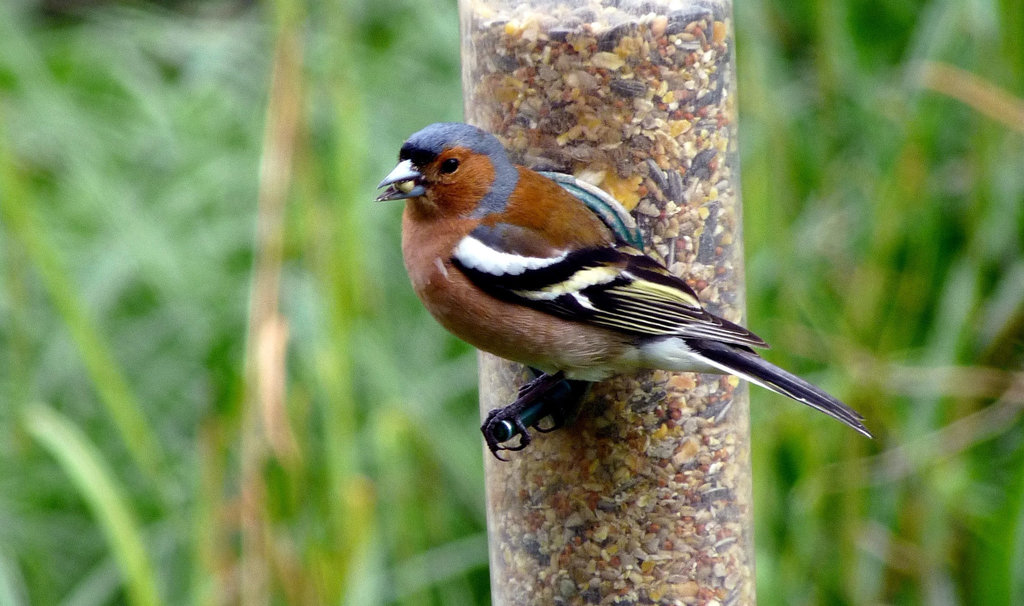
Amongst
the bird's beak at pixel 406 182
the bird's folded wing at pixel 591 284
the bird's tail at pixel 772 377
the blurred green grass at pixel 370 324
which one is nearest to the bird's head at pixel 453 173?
the bird's beak at pixel 406 182

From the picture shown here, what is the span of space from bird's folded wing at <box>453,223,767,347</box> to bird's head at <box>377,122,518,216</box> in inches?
4.1

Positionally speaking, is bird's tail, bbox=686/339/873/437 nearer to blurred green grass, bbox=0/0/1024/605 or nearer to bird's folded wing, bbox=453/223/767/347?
bird's folded wing, bbox=453/223/767/347

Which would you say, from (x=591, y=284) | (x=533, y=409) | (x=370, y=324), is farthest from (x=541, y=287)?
(x=370, y=324)

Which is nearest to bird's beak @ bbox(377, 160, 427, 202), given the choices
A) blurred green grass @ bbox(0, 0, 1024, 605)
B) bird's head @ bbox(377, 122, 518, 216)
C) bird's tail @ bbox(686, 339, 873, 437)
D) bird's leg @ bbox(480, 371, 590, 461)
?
bird's head @ bbox(377, 122, 518, 216)

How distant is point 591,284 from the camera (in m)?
2.56

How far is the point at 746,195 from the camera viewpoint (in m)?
3.41

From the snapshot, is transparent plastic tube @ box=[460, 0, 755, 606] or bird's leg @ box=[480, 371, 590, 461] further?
transparent plastic tube @ box=[460, 0, 755, 606]

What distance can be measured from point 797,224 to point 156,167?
247cm

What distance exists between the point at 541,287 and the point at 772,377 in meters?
0.52

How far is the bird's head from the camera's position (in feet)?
8.69

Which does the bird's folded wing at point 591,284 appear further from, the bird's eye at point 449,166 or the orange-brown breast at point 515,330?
the bird's eye at point 449,166

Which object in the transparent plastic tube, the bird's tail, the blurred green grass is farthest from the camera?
the blurred green grass

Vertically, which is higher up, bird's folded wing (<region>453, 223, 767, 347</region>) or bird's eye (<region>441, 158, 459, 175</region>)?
bird's eye (<region>441, 158, 459, 175</region>)

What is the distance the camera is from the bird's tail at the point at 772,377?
92.6 inches
